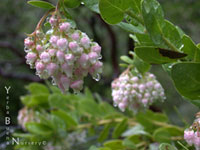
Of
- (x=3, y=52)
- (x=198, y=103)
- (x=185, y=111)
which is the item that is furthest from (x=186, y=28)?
(x=198, y=103)

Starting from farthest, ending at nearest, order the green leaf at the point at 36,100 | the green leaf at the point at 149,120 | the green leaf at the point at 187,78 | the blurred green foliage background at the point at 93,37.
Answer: the blurred green foliage background at the point at 93,37, the green leaf at the point at 36,100, the green leaf at the point at 149,120, the green leaf at the point at 187,78

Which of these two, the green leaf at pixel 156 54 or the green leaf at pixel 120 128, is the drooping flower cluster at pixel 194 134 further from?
the green leaf at pixel 120 128

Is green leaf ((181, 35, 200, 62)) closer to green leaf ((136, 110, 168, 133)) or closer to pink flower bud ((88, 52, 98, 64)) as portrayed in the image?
pink flower bud ((88, 52, 98, 64))

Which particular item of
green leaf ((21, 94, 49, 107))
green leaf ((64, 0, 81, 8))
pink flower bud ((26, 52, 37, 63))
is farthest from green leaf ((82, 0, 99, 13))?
green leaf ((21, 94, 49, 107))


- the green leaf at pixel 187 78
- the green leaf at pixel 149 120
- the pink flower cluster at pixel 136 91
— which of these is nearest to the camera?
the green leaf at pixel 187 78

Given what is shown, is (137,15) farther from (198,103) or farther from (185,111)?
(185,111)

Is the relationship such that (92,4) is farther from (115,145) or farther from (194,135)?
(115,145)

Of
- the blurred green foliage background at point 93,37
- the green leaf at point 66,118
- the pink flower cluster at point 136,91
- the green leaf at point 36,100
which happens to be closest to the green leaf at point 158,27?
the pink flower cluster at point 136,91
